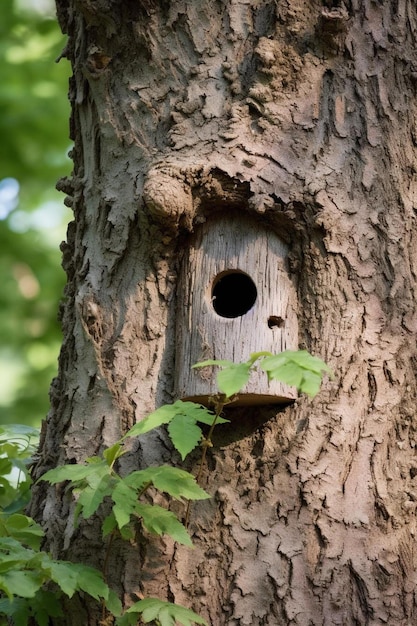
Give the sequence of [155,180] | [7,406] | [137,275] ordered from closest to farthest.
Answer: [155,180]
[137,275]
[7,406]

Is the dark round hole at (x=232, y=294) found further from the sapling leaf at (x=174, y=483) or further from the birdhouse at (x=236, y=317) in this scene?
the sapling leaf at (x=174, y=483)

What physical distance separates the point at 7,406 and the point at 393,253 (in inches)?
285

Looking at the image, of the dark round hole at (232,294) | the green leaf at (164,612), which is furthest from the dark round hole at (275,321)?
the green leaf at (164,612)

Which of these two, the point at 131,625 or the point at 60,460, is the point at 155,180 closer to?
the point at 60,460

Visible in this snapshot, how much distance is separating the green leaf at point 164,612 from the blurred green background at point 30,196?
6292 millimetres

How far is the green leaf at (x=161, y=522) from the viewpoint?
2.09 metres

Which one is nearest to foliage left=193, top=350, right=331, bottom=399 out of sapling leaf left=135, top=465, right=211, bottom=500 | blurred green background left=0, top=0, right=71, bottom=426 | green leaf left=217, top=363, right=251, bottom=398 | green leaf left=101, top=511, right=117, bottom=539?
green leaf left=217, top=363, right=251, bottom=398

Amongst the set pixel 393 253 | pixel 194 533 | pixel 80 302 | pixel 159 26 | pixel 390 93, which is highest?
pixel 159 26

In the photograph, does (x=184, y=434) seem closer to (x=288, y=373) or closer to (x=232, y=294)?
(x=288, y=373)

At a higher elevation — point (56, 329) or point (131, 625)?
point (56, 329)

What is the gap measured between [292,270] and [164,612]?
1.02m

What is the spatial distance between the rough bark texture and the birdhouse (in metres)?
0.05

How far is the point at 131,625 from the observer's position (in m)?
→ 2.19

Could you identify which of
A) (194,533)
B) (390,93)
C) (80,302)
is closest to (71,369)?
(80,302)
